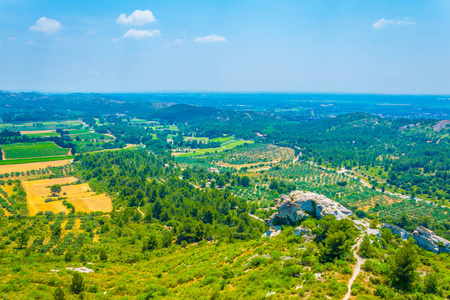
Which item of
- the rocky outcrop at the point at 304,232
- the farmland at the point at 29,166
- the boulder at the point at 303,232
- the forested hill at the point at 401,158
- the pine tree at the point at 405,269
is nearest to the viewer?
the pine tree at the point at 405,269

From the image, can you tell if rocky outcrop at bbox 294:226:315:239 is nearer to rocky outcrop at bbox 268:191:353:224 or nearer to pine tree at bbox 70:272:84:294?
rocky outcrop at bbox 268:191:353:224

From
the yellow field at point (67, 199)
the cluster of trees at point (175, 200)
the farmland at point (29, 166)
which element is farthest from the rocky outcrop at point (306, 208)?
the farmland at point (29, 166)

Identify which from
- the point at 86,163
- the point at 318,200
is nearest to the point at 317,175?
the point at 318,200

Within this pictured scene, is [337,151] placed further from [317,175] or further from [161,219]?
[161,219]

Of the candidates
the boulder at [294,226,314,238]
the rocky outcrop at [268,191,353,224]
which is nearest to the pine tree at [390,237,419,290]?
the boulder at [294,226,314,238]

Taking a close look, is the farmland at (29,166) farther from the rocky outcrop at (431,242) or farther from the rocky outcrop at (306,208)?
the rocky outcrop at (431,242)

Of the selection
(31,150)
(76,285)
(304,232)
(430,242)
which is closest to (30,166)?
(31,150)
